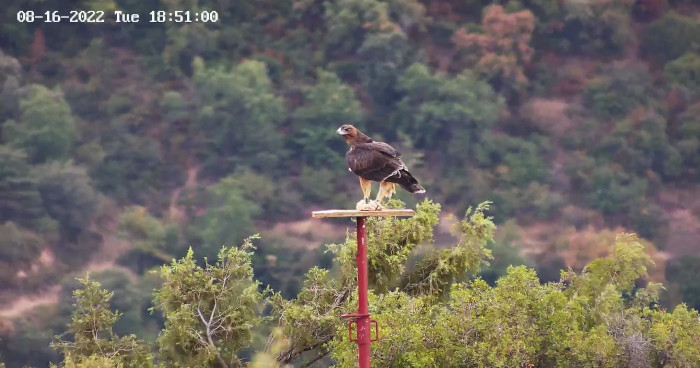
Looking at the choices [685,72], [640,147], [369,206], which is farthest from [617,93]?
[369,206]

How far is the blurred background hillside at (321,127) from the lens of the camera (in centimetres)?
3388

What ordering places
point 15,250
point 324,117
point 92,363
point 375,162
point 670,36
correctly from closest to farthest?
point 375,162 → point 92,363 → point 15,250 → point 324,117 → point 670,36

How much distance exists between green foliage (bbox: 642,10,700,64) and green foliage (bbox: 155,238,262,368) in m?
27.7

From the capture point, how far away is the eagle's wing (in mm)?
10148

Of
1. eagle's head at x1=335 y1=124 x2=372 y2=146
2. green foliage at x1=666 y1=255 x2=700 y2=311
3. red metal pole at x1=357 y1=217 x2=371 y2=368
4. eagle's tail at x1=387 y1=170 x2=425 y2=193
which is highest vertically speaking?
green foliage at x1=666 y1=255 x2=700 y2=311

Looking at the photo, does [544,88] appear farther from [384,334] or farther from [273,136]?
[384,334]

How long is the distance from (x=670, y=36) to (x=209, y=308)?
2837 centimetres

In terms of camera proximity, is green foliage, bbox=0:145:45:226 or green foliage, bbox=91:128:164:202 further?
green foliage, bbox=91:128:164:202

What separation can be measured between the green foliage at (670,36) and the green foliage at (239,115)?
12352mm

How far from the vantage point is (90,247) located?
34.0 m

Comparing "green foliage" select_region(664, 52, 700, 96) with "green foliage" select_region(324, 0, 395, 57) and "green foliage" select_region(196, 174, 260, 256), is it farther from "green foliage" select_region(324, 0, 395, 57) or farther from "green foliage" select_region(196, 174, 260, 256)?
"green foliage" select_region(196, 174, 260, 256)

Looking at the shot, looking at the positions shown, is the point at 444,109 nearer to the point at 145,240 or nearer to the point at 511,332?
the point at 145,240

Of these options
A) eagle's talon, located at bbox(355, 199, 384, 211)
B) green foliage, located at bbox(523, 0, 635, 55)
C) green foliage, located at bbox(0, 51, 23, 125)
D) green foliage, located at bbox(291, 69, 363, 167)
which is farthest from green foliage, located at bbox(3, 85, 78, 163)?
eagle's talon, located at bbox(355, 199, 384, 211)

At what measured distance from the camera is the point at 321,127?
123 ft
